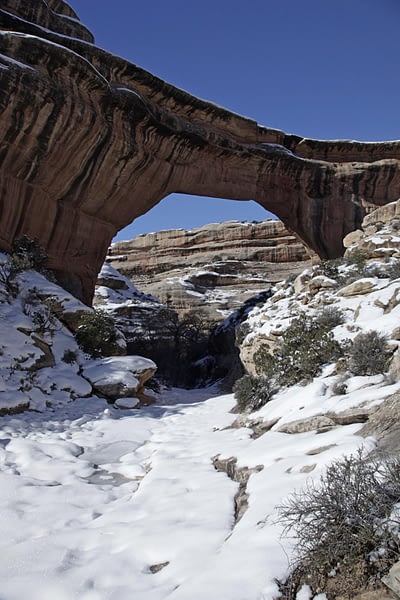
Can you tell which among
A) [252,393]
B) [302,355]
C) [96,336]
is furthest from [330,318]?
[96,336]

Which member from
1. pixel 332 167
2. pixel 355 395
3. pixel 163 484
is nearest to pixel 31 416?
pixel 163 484

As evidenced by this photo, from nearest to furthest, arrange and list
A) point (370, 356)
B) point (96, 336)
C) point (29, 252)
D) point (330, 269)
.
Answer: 1. point (370, 356)
2. point (96, 336)
3. point (330, 269)
4. point (29, 252)

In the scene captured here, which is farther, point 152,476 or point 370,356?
point 370,356

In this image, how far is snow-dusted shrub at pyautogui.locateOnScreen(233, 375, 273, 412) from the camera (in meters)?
7.38

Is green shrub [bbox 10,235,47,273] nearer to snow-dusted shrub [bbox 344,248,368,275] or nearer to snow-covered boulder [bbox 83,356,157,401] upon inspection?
snow-covered boulder [bbox 83,356,157,401]

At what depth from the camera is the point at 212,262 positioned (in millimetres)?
36812

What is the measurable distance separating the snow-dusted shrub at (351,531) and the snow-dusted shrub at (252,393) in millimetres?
4939

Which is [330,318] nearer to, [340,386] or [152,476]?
[340,386]

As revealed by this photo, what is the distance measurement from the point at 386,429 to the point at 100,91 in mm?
16233

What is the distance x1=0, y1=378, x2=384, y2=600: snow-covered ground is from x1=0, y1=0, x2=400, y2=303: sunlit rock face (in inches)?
441

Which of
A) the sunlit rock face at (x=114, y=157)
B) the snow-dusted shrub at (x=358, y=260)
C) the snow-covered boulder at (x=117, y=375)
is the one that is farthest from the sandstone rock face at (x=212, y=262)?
the snow-covered boulder at (x=117, y=375)

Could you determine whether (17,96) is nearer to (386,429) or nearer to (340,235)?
(386,429)

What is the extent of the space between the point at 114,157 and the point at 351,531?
17.3m

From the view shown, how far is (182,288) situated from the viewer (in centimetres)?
3238
